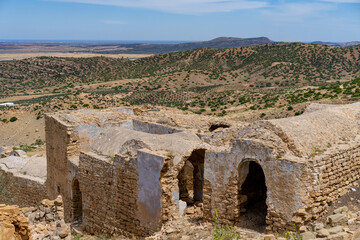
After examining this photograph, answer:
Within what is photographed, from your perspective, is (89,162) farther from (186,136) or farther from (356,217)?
(356,217)

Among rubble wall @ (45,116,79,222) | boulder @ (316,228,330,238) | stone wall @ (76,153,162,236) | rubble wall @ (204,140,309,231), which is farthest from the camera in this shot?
rubble wall @ (45,116,79,222)

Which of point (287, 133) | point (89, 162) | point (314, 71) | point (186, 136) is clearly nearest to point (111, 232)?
point (89, 162)

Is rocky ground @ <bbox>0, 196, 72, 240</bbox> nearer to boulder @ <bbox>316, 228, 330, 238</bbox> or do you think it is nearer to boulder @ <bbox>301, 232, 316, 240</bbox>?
boulder @ <bbox>301, 232, 316, 240</bbox>

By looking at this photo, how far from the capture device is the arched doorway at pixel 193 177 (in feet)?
36.1

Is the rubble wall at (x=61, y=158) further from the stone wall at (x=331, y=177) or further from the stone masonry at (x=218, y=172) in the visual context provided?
the stone wall at (x=331, y=177)

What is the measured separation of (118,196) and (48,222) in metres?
2.27

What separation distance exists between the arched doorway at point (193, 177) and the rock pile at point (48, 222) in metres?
3.73

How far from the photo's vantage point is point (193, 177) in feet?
38.2

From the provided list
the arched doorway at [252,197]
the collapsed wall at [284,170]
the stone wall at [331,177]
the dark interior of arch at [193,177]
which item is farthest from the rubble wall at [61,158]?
the stone wall at [331,177]

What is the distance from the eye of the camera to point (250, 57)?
249ft

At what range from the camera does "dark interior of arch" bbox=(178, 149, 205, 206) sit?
11056 mm

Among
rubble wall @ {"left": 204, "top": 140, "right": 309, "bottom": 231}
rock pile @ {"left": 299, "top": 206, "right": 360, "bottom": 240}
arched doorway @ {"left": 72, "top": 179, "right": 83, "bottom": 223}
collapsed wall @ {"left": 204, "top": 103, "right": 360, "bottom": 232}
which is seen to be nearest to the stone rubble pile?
Result: rock pile @ {"left": 299, "top": 206, "right": 360, "bottom": 240}

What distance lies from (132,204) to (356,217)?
540 centimetres

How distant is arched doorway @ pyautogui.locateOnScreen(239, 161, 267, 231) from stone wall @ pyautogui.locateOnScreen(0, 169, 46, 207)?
935 centimetres
